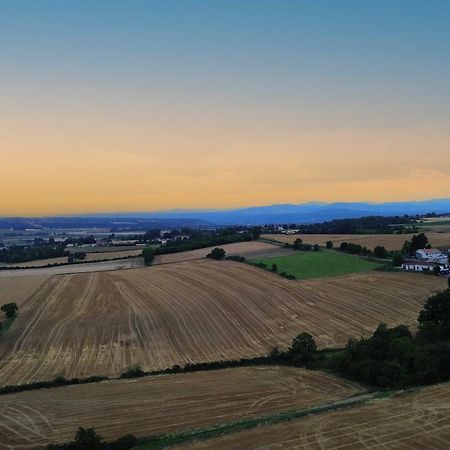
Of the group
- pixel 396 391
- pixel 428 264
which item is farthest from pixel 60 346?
pixel 428 264

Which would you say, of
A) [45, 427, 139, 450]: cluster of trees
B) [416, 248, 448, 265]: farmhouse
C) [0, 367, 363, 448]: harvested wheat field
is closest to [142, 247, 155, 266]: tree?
[416, 248, 448, 265]: farmhouse

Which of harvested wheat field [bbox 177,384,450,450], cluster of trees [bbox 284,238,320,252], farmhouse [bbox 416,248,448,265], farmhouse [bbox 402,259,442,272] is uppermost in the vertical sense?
cluster of trees [bbox 284,238,320,252]

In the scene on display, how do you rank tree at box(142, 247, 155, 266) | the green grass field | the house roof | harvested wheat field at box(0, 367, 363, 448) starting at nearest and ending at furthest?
harvested wheat field at box(0, 367, 363, 448)
the green grass field
the house roof
tree at box(142, 247, 155, 266)

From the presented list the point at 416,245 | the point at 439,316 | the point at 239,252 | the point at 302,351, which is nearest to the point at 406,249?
the point at 416,245

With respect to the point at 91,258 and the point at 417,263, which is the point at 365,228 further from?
the point at 91,258

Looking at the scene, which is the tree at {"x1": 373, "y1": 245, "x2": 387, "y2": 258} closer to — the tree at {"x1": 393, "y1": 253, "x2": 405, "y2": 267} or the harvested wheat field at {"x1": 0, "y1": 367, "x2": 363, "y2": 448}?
the tree at {"x1": 393, "y1": 253, "x2": 405, "y2": 267}

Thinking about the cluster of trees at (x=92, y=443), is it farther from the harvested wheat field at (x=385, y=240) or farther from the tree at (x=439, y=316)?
the harvested wheat field at (x=385, y=240)

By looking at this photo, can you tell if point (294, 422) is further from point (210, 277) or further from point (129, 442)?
point (210, 277)
